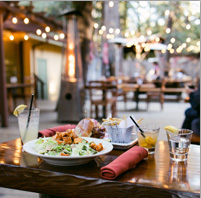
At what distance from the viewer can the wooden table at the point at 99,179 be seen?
108 centimetres

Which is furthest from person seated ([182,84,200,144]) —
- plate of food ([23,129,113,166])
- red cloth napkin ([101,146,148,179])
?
plate of food ([23,129,113,166])

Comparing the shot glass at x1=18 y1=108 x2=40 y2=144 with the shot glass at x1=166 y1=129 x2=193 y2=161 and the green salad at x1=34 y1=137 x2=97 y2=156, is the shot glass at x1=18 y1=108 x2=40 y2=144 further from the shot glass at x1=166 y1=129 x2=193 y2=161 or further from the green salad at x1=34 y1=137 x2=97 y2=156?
the shot glass at x1=166 y1=129 x2=193 y2=161

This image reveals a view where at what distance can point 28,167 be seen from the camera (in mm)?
1280

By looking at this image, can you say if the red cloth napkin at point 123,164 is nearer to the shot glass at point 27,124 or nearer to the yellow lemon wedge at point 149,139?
the yellow lemon wedge at point 149,139

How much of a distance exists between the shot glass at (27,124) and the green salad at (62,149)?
0.18 metres

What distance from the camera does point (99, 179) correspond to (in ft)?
3.73

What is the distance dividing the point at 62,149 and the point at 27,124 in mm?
323

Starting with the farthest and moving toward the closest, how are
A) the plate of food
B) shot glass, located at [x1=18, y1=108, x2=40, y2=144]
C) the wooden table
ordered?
shot glass, located at [x1=18, y1=108, x2=40, y2=144] < the plate of food < the wooden table

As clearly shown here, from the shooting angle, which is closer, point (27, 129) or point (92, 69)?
point (27, 129)

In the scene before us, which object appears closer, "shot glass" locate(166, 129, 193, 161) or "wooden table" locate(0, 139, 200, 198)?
"wooden table" locate(0, 139, 200, 198)

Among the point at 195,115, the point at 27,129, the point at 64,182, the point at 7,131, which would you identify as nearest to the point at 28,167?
the point at 64,182

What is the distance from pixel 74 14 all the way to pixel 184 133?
212 inches

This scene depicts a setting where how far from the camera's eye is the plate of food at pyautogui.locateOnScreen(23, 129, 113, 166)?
124 cm

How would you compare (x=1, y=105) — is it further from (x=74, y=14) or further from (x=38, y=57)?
(x=38, y=57)
